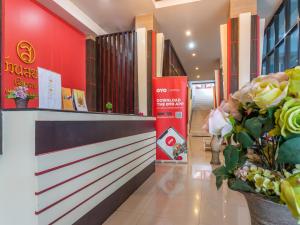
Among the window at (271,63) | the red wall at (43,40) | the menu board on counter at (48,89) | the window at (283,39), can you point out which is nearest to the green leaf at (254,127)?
the menu board on counter at (48,89)

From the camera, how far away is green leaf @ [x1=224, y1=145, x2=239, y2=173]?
693mm

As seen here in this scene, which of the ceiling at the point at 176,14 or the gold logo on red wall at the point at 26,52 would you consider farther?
the ceiling at the point at 176,14

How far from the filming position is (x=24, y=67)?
3.75 metres

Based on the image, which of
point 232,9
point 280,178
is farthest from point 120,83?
point 280,178

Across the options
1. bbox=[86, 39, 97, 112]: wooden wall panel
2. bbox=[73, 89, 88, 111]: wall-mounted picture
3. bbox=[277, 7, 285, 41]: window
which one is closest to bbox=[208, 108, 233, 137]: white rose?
bbox=[73, 89, 88, 111]: wall-mounted picture

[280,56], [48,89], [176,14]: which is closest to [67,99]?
[48,89]

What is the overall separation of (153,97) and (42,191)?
3.96 metres

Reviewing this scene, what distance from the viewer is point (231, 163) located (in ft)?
2.31

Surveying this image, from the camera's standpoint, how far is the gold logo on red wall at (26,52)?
11.9ft

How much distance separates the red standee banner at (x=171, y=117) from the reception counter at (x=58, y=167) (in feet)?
8.22

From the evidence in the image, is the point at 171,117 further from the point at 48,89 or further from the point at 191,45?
the point at 191,45

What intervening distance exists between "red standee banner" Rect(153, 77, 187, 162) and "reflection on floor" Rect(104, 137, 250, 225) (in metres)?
1.20

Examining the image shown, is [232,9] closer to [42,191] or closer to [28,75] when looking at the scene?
[28,75]

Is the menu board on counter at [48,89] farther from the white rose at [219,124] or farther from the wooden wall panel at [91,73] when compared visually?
the wooden wall panel at [91,73]
